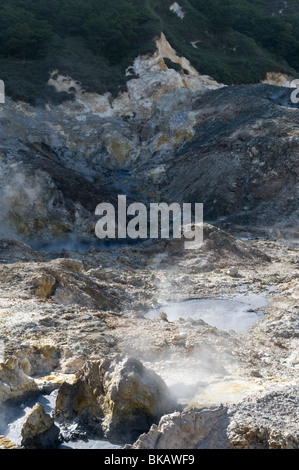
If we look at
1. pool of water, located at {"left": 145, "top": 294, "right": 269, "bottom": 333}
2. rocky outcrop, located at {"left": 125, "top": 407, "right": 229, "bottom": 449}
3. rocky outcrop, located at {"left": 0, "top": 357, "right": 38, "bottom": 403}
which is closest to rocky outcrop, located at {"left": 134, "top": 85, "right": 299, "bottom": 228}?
pool of water, located at {"left": 145, "top": 294, "right": 269, "bottom": 333}

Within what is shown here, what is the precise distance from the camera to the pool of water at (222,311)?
462 inches

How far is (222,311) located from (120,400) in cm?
674

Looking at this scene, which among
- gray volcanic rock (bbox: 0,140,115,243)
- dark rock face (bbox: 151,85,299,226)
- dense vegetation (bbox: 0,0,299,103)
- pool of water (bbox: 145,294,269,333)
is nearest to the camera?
pool of water (bbox: 145,294,269,333)

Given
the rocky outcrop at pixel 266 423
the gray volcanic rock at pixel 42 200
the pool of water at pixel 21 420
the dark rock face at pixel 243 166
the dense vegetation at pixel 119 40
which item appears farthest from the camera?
the dense vegetation at pixel 119 40

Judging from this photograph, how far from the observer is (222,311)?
1260 cm

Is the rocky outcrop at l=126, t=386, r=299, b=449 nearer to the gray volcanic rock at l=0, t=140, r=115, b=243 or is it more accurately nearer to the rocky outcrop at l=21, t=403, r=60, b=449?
the rocky outcrop at l=21, t=403, r=60, b=449

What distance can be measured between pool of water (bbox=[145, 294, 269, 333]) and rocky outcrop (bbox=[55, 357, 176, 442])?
5.07 metres

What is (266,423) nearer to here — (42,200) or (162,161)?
(42,200)

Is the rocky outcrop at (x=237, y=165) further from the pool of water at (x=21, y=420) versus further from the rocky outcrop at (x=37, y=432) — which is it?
the rocky outcrop at (x=37, y=432)

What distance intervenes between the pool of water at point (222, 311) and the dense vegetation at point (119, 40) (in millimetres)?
19337

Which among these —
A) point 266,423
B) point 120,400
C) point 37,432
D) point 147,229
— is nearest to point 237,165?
point 147,229

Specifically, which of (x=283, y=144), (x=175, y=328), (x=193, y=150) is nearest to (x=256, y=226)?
(x=283, y=144)

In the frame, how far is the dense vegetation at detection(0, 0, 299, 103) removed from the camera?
31.2 metres

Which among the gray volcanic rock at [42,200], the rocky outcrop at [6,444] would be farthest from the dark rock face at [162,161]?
the rocky outcrop at [6,444]
